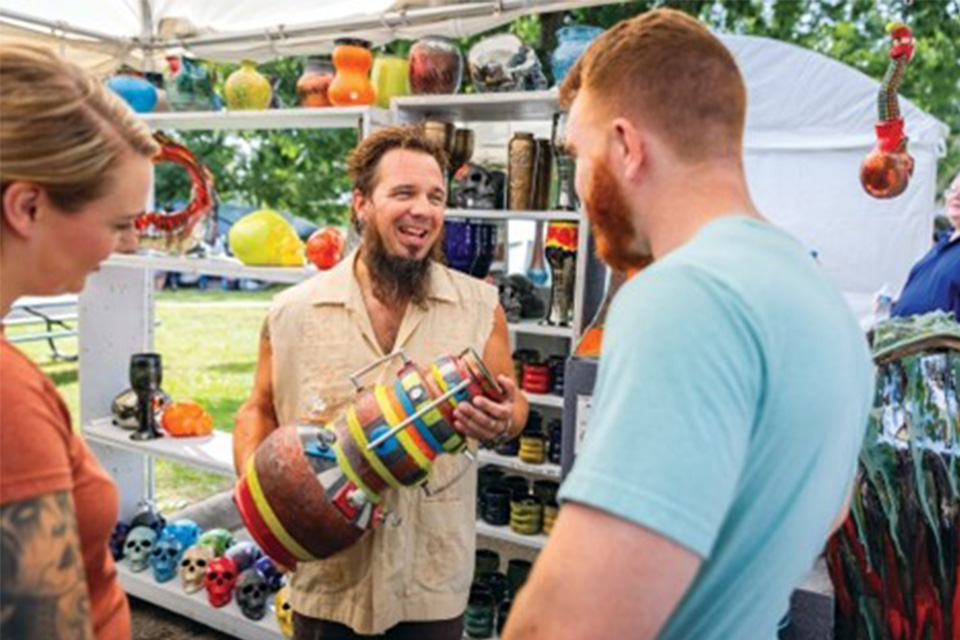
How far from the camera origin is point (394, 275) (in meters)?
2.04

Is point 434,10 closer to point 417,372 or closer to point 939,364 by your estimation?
point 417,372

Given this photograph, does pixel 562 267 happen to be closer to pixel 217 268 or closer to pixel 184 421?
pixel 217 268

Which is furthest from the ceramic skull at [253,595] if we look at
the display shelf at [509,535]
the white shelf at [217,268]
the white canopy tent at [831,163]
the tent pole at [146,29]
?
the white canopy tent at [831,163]

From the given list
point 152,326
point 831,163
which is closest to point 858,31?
point 831,163

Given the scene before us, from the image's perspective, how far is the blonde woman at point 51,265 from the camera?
0.81 meters

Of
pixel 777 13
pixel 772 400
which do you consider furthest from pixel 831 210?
pixel 772 400

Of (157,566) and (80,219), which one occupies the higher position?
(80,219)

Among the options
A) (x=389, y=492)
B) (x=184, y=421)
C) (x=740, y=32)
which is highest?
(x=740, y=32)

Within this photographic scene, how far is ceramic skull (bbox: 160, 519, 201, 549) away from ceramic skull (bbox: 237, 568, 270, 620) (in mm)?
487

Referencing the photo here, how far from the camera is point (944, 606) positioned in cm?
187

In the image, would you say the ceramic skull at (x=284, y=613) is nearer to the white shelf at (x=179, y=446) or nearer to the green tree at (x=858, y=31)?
the white shelf at (x=179, y=446)

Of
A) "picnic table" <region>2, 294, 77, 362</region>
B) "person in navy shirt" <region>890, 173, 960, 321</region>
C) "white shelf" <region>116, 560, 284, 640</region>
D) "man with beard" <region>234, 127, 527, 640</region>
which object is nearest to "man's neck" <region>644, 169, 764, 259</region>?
"man with beard" <region>234, 127, 527, 640</region>

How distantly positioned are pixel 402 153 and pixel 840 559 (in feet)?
4.87

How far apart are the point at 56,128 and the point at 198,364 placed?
8.45 metres
